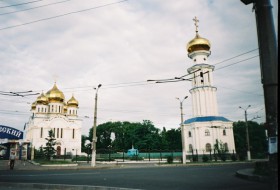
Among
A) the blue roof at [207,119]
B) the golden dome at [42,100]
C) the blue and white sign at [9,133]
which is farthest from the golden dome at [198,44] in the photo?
the blue and white sign at [9,133]

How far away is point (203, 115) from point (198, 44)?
14922 millimetres

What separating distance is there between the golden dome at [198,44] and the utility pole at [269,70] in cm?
4868

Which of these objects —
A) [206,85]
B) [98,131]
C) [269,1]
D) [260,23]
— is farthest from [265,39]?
[98,131]

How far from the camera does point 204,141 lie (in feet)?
152

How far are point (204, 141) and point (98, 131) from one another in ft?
188

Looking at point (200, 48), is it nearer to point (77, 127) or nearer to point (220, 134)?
point (220, 134)

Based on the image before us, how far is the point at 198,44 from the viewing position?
51125mm

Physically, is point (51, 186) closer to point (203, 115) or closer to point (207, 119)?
point (207, 119)

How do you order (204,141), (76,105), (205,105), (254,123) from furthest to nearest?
1. (254,123)
2. (76,105)
3. (205,105)
4. (204,141)

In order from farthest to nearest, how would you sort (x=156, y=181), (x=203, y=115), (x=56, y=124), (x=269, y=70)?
(x=56, y=124) < (x=203, y=115) < (x=156, y=181) < (x=269, y=70)

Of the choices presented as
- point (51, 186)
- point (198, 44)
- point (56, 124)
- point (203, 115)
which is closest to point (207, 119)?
point (203, 115)

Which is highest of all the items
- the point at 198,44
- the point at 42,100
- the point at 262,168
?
the point at 198,44

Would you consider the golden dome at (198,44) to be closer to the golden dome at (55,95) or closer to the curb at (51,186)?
the golden dome at (55,95)

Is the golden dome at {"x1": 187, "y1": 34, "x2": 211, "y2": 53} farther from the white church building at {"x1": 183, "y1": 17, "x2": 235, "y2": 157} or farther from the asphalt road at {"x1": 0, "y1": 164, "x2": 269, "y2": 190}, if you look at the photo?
the asphalt road at {"x1": 0, "y1": 164, "x2": 269, "y2": 190}
